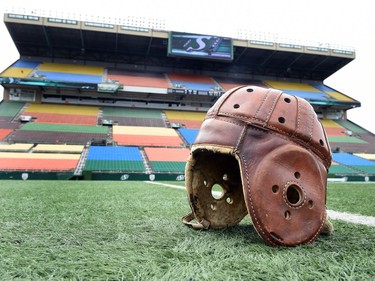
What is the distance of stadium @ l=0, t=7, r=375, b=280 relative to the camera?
50.9 inches

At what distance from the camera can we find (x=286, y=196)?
60.9 inches

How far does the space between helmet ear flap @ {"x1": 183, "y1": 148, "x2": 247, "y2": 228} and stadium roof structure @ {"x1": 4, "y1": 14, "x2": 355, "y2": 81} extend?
889 inches

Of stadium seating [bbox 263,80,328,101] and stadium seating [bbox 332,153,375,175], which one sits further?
stadium seating [bbox 263,80,328,101]

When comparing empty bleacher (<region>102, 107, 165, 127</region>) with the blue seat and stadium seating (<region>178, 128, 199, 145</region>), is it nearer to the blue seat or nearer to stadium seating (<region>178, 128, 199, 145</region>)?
stadium seating (<region>178, 128, 199, 145</region>)

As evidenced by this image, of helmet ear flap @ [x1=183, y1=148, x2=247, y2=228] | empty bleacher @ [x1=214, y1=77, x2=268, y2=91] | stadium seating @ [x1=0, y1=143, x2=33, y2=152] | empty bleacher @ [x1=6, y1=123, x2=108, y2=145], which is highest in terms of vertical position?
helmet ear flap @ [x1=183, y1=148, x2=247, y2=228]

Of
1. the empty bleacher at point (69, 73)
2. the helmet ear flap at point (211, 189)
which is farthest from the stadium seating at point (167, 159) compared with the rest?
the helmet ear flap at point (211, 189)

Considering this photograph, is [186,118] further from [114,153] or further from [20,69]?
[20,69]

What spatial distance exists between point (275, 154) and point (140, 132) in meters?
17.9

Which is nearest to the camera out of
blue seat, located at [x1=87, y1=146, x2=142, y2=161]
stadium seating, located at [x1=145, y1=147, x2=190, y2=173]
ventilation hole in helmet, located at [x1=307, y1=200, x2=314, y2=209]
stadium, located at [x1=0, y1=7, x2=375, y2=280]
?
stadium, located at [x1=0, y1=7, x2=375, y2=280]

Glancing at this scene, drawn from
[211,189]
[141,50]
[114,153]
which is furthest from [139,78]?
[211,189]

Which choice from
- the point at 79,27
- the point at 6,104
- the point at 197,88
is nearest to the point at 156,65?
the point at 197,88

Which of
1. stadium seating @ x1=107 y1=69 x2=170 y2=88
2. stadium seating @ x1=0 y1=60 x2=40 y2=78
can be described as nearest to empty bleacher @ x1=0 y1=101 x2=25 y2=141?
stadium seating @ x1=0 y1=60 x2=40 y2=78

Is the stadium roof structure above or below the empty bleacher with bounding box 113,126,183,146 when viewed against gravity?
above

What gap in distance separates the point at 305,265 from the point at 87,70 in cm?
2557
